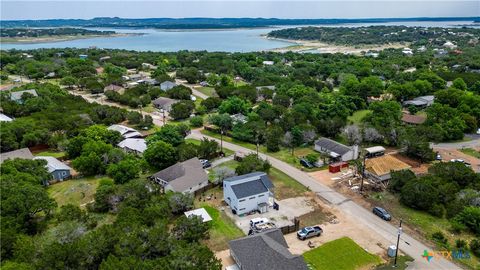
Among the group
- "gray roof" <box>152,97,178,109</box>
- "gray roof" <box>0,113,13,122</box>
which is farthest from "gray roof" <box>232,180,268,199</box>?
"gray roof" <box>0,113,13,122</box>

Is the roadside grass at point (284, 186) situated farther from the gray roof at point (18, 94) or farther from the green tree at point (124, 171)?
the gray roof at point (18, 94)

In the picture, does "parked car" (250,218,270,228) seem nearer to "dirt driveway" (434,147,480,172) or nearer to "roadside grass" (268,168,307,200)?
"roadside grass" (268,168,307,200)

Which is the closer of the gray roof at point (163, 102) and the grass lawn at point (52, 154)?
the grass lawn at point (52, 154)

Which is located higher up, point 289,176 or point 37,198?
point 37,198

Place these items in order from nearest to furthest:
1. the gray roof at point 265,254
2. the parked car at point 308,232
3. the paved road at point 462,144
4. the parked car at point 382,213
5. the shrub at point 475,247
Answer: the gray roof at point 265,254, the shrub at point 475,247, the parked car at point 308,232, the parked car at point 382,213, the paved road at point 462,144

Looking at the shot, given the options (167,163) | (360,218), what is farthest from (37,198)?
(360,218)

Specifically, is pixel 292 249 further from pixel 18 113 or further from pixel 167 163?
pixel 18 113

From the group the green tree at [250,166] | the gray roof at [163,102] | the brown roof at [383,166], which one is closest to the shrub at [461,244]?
the brown roof at [383,166]
